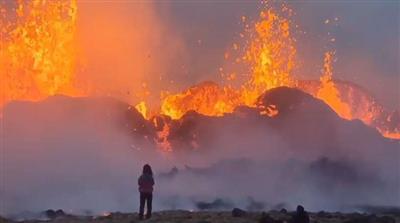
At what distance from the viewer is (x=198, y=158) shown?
8738cm

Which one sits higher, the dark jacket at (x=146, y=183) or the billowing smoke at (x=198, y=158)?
the billowing smoke at (x=198, y=158)

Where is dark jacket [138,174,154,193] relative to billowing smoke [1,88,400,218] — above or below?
below

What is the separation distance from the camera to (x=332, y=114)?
307ft

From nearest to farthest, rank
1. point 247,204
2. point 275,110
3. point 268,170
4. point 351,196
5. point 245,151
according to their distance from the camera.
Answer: point 247,204, point 351,196, point 268,170, point 245,151, point 275,110

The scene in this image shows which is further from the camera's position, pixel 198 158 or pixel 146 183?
pixel 198 158

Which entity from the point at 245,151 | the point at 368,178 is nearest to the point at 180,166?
the point at 245,151

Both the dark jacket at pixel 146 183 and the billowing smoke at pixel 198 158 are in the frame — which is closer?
the dark jacket at pixel 146 183

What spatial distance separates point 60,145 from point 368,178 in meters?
38.5

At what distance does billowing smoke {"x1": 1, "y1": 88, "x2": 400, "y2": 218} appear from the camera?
63375 millimetres

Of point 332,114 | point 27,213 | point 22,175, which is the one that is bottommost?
point 27,213

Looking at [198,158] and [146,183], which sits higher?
[198,158]

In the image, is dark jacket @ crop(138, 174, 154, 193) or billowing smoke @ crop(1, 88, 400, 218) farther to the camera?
billowing smoke @ crop(1, 88, 400, 218)

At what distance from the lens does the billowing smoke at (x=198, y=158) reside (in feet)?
208

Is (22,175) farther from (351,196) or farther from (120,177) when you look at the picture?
(351,196)
